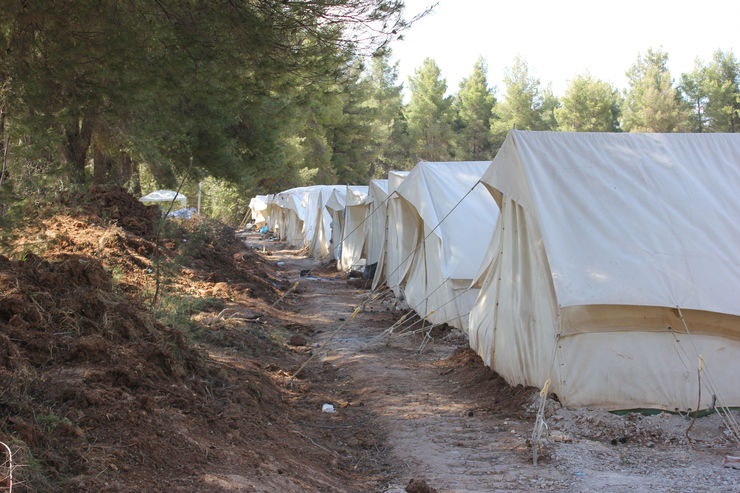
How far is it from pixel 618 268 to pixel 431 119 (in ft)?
142

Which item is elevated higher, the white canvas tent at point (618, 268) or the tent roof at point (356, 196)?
the tent roof at point (356, 196)

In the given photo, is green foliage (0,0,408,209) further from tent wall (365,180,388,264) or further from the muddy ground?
tent wall (365,180,388,264)

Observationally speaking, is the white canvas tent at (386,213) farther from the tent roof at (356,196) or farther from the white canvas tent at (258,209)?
the white canvas tent at (258,209)

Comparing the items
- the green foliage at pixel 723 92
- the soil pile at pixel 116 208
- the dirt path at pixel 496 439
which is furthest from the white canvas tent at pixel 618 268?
the green foliage at pixel 723 92

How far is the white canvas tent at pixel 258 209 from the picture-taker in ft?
142

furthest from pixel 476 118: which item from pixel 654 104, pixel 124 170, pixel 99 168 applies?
pixel 99 168

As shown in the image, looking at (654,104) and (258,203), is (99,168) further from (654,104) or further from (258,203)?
(654,104)

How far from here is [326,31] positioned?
20.1 feet

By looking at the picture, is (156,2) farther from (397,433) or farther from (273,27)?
(397,433)

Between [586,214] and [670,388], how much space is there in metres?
1.62

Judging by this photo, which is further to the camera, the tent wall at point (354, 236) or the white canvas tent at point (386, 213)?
the tent wall at point (354, 236)

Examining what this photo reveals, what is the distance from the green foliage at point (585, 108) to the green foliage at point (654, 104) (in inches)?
54.7

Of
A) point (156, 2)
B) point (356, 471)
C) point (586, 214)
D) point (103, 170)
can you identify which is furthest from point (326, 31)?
point (103, 170)

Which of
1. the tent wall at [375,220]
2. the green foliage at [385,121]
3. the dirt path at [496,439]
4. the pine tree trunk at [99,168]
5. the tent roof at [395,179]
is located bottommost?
the dirt path at [496,439]
